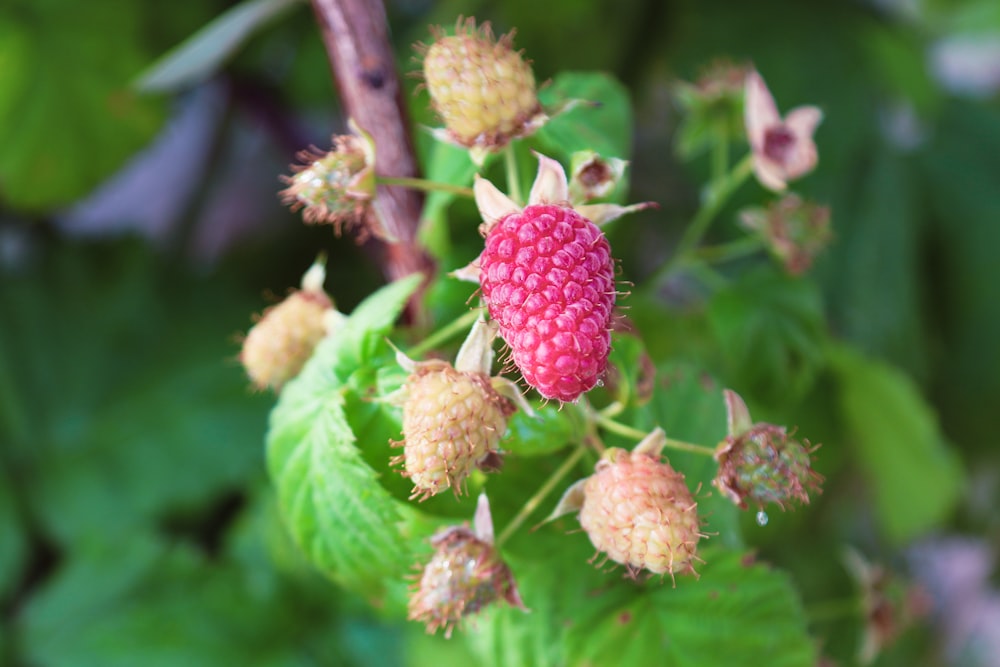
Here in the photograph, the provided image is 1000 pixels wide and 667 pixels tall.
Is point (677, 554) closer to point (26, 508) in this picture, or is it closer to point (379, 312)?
point (379, 312)

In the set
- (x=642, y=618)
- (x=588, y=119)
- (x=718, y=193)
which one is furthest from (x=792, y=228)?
(x=642, y=618)

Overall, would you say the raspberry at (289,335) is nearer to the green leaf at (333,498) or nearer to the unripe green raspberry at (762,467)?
the green leaf at (333,498)

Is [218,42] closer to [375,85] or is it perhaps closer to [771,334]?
[375,85]

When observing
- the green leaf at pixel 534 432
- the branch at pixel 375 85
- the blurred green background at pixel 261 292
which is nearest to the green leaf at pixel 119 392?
the blurred green background at pixel 261 292

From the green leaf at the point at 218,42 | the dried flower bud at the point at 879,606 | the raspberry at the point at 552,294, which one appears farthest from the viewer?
the dried flower bud at the point at 879,606

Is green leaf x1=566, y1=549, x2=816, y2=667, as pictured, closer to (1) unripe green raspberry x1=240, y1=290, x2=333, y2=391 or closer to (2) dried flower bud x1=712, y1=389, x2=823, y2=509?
(2) dried flower bud x1=712, y1=389, x2=823, y2=509

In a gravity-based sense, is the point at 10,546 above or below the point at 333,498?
below

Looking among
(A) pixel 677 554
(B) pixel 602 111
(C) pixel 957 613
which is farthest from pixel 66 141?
(C) pixel 957 613
